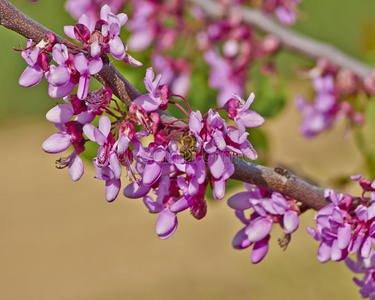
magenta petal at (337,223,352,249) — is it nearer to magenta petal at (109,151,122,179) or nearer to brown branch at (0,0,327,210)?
brown branch at (0,0,327,210)

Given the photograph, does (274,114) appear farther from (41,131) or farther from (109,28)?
(41,131)

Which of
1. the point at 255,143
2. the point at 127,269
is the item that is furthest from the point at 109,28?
the point at 127,269

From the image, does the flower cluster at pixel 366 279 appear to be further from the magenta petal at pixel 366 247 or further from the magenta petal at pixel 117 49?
the magenta petal at pixel 117 49

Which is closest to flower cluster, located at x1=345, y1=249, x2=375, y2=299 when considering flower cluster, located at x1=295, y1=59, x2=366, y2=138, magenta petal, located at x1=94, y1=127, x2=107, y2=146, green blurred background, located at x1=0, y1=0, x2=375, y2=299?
magenta petal, located at x1=94, y1=127, x2=107, y2=146

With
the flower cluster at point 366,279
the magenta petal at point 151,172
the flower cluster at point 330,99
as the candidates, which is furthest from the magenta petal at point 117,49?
the flower cluster at point 330,99

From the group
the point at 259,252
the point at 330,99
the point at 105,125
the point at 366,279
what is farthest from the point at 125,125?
the point at 330,99

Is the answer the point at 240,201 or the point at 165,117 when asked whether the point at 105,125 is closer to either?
the point at 165,117
